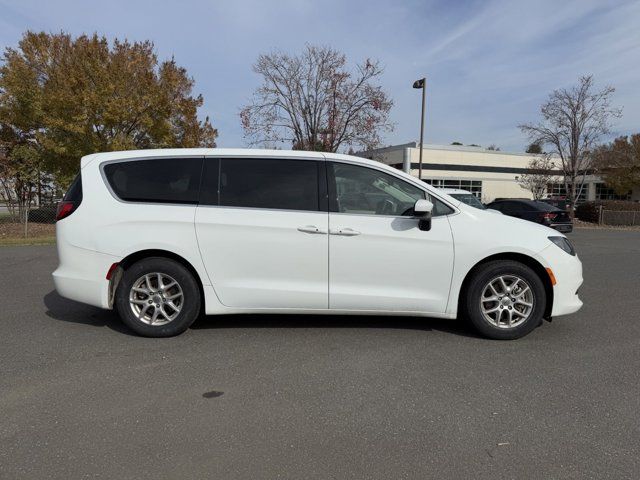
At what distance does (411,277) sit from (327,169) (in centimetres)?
135

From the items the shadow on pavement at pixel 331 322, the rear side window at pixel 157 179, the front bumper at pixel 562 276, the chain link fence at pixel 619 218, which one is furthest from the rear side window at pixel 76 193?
the chain link fence at pixel 619 218

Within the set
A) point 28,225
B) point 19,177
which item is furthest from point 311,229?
point 19,177

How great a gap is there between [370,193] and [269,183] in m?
1.01

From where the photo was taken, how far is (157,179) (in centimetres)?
468

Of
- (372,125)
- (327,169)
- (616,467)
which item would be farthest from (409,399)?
(372,125)

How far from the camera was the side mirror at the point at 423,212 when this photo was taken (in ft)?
14.2

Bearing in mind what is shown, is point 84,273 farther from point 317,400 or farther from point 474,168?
point 474,168

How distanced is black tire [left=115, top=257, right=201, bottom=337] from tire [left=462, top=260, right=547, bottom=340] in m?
2.70

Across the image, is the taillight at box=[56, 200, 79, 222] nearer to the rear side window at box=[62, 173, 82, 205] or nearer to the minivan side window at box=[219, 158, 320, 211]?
the rear side window at box=[62, 173, 82, 205]

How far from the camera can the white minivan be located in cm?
448

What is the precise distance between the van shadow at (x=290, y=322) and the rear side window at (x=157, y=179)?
4.58 feet

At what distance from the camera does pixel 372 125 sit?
73.7ft

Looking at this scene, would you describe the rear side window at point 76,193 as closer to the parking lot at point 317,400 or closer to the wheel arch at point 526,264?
the parking lot at point 317,400

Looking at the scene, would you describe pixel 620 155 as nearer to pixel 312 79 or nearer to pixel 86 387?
pixel 312 79
